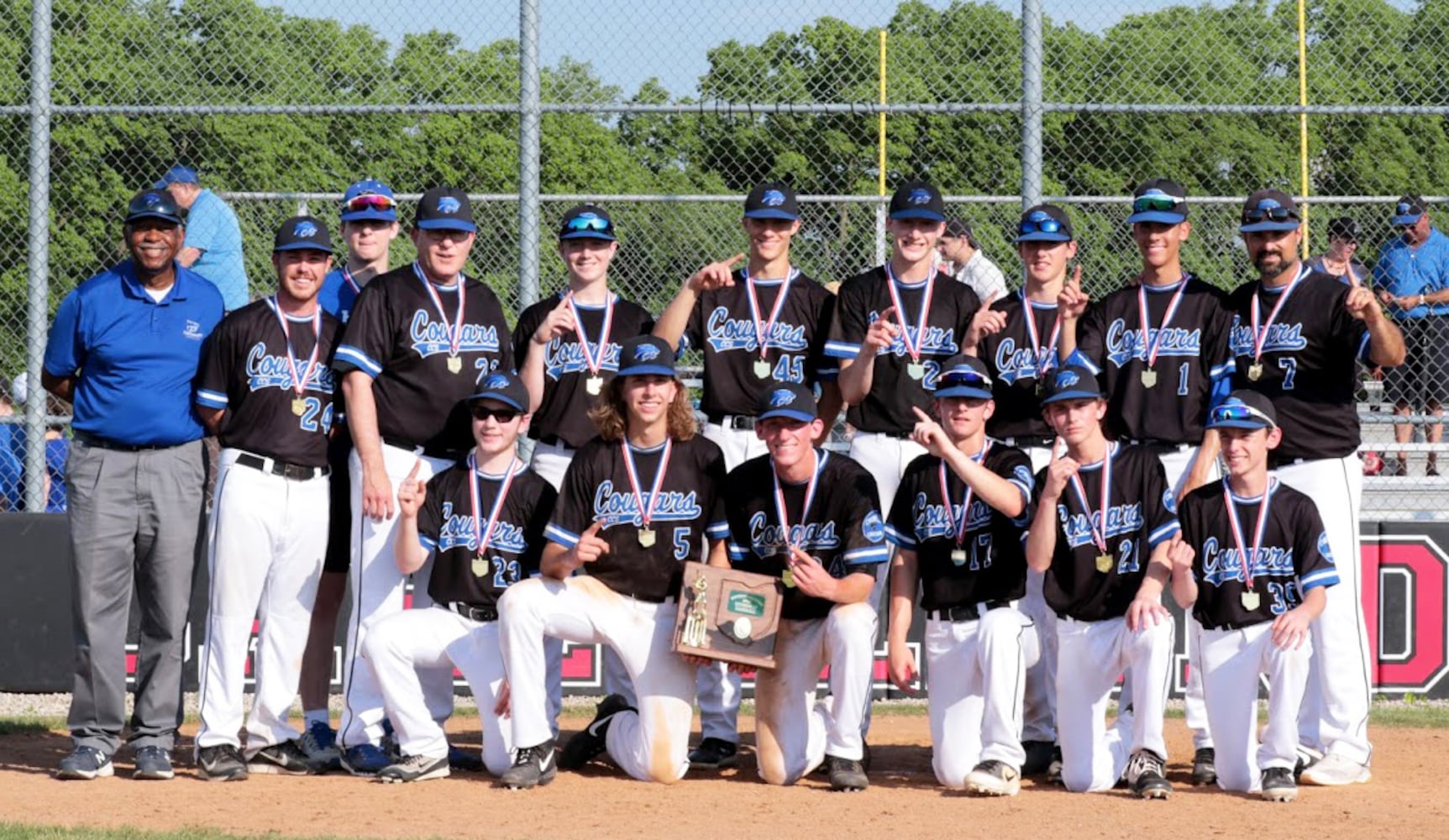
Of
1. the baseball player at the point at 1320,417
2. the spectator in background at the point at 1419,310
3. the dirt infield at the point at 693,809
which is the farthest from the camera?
the spectator in background at the point at 1419,310

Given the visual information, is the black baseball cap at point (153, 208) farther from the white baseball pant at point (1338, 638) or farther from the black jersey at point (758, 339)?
the white baseball pant at point (1338, 638)

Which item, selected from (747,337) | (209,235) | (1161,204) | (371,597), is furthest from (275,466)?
(1161,204)

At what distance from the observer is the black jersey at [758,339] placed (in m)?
7.30

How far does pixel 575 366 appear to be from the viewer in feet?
24.0

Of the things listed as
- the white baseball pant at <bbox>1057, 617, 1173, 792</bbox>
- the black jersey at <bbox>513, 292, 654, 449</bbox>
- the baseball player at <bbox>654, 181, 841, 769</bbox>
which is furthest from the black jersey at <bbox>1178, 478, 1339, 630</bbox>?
the black jersey at <bbox>513, 292, 654, 449</bbox>

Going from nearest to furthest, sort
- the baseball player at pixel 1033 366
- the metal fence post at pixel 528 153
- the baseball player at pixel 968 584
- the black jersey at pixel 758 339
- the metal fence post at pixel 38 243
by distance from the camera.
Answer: the baseball player at pixel 968 584
the baseball player at pixel 1033 366
the black jersey at pixel 758 339
the metal fence post at pixel 528 153
the metal fence post at pixel 38 243

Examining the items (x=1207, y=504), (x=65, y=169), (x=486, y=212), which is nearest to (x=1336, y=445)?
(x=1207, y=504)

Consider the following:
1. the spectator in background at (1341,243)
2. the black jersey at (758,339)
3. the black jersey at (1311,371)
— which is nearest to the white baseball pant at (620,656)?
the black jersey at (758,339)

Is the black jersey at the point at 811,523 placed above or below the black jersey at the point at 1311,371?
below

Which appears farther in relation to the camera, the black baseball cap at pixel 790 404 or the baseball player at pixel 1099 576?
the black baseball cap at pixel 790 404

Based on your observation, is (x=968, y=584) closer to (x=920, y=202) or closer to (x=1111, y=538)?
(x=1111, y=538)

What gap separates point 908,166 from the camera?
70.8 ft

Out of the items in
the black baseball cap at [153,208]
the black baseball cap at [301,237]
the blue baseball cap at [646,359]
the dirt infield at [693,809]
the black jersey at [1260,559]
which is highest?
the black baseball cap at [153,208]

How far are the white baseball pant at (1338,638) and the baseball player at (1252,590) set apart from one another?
0.26 meters
